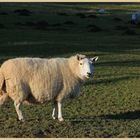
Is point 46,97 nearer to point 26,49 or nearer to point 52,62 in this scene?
point 52,62

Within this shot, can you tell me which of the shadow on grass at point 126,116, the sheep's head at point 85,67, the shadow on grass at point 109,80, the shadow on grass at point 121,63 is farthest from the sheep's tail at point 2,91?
the shadow on grass at point 121,63

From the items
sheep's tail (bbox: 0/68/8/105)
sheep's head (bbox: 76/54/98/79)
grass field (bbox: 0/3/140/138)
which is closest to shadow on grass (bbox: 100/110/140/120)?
grass field (bbox: 0/3/140/138)

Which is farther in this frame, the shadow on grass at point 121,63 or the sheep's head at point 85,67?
the shadow on grass at point 121,63

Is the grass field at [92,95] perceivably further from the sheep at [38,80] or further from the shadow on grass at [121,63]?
the sheep at [38,80]

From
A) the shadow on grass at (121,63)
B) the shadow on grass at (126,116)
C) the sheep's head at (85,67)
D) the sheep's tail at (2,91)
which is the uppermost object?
the sheep's head at (85,67)

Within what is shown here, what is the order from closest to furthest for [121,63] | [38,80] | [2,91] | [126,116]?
[38,80]
[2,91]
[126,116]
[121,63]

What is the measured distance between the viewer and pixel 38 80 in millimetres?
12578

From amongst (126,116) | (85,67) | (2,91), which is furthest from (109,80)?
(2,91)

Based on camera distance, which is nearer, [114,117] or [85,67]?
[85,67]

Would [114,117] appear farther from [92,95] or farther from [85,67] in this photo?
[92,95]

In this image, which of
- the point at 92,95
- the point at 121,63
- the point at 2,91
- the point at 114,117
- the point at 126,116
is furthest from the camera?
the point at 121,63

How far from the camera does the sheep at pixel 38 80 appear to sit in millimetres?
12525

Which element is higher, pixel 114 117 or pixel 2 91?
pixel 2 91

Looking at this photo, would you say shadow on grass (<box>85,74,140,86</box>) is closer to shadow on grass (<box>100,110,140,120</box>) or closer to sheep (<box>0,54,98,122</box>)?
shadow on grass (<box>100,110,140,120</box>)
